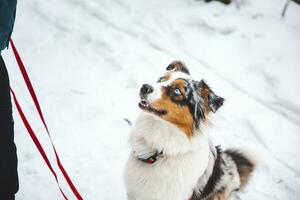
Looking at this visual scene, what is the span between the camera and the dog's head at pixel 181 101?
8.96ft

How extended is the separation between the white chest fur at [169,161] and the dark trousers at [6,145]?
1.08 m

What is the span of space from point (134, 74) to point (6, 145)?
10.6 feet

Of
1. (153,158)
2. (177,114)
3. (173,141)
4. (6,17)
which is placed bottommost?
(153,158)

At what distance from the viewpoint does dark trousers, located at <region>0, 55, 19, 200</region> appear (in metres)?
2.25

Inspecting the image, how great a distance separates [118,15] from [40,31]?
1.77 meters

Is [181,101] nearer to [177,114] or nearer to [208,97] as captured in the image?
[177,114]

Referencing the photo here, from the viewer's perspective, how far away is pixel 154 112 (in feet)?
9.00

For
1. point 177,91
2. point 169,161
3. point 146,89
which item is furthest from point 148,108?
point 169,161

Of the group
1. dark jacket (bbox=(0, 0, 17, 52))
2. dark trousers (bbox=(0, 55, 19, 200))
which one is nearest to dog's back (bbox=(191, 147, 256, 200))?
dark trousers (bbox=(0, 55, 19, 200))

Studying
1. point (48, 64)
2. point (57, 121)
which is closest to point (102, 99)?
point (57, 121)

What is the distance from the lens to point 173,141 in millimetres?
2807

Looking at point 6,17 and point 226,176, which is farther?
point 226,176

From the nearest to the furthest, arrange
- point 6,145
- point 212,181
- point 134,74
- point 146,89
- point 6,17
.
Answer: point 6,17 < point 6,145 < point 146,89 < point 212,181 < point 134,74

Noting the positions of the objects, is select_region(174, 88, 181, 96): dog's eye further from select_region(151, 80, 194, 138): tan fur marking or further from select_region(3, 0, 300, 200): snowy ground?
select_region(3, 0, 300, 200): snowy ground
